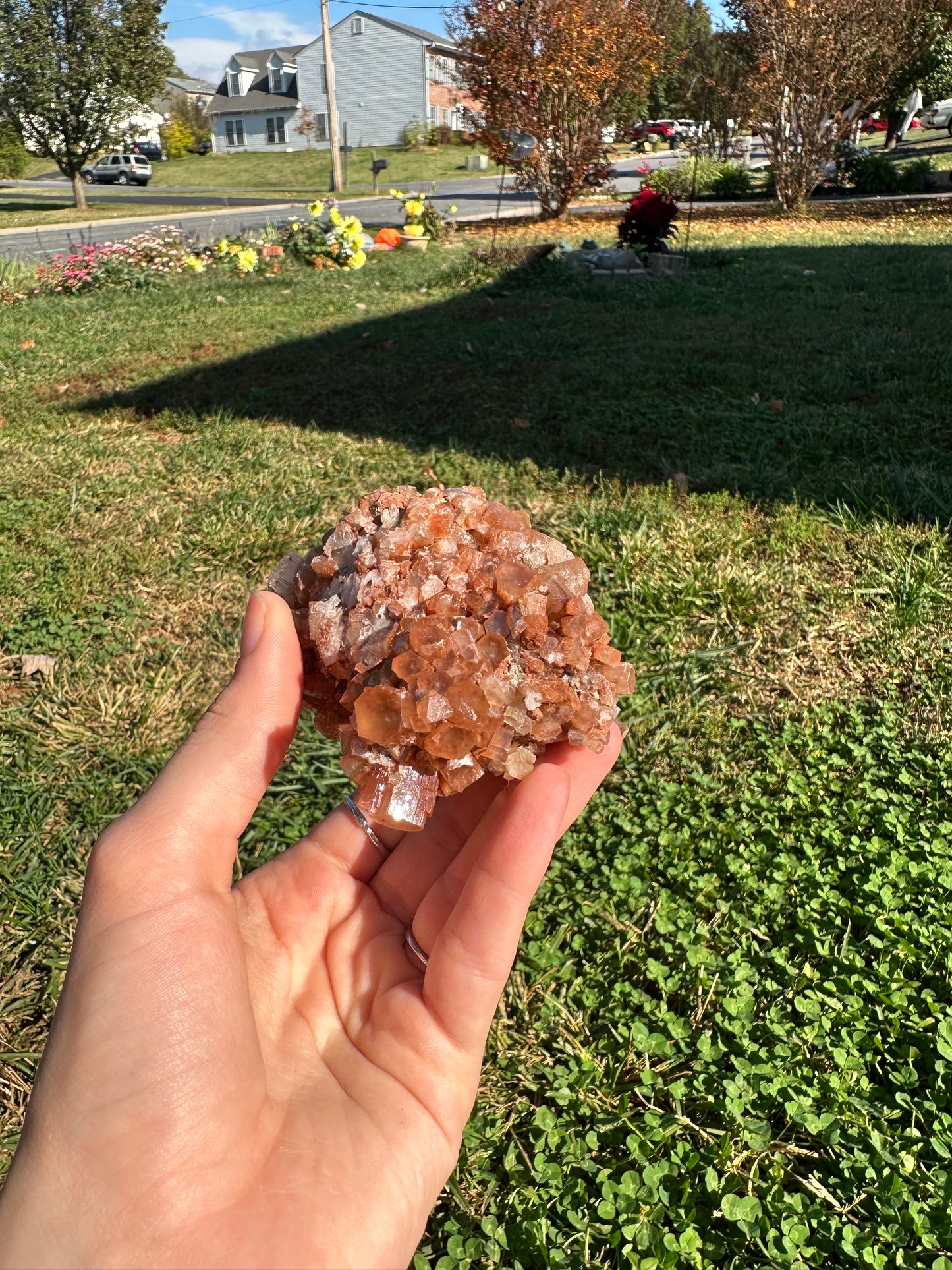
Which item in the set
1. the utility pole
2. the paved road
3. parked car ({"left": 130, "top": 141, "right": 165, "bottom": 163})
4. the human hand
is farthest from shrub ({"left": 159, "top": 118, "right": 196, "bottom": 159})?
the human hand

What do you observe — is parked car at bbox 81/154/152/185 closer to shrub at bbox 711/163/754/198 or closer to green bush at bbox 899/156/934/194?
shrub at bbox 711/163/754/198

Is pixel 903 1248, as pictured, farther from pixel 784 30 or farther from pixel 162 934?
pixel 784 30

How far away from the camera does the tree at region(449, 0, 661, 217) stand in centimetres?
1675

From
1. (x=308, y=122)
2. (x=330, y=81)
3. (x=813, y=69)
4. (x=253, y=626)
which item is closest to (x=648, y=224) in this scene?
(x=813, y=69)

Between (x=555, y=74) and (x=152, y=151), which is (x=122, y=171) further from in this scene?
(x=555, y=74)

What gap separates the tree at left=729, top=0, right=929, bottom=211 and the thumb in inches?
733

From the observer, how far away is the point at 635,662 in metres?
3.49

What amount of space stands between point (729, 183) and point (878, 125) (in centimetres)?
2321

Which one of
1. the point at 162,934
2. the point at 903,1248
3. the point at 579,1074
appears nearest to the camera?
the point at 162,934

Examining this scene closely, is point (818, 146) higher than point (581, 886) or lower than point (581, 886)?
higher

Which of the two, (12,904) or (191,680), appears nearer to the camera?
(12,904)

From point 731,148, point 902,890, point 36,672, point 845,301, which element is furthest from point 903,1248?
point 731,148

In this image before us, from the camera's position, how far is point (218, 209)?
28.5 metres

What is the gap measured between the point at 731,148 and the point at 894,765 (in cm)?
3779
